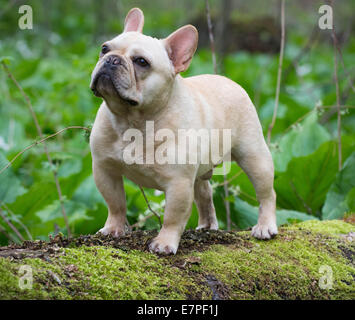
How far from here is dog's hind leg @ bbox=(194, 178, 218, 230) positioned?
3.29 metres

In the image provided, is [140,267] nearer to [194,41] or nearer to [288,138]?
[194,41]

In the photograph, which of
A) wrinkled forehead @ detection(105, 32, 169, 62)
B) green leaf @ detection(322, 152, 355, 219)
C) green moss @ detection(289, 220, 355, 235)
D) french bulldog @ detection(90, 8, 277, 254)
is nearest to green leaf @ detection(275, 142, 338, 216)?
green leaf @ detection(322, 152, 355, 219)

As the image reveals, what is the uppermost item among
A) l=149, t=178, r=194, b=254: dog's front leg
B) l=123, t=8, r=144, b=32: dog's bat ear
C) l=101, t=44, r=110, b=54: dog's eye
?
l=123, t=8, r=144, b=32: dog's bat ear

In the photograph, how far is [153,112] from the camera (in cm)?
250

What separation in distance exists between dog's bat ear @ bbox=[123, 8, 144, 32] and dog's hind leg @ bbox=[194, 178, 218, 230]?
104 centimetres

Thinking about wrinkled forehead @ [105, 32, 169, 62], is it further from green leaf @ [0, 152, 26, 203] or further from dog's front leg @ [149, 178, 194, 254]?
green leaf @ [0, 152, 26, 203]

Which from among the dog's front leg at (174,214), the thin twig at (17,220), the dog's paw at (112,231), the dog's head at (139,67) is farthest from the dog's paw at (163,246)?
the thin twig at (17,220)

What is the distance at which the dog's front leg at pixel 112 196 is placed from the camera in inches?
106

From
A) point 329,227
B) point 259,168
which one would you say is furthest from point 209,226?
point 329,227

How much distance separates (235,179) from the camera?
4305 millimetres

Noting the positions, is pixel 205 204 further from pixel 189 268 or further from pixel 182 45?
pixel 182 45

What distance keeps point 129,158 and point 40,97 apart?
6259 mm

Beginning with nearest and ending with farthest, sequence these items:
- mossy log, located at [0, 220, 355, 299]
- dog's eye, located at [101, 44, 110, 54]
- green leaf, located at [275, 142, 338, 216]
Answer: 1. mossy log, located at [0, 220, 355, 299]
2. dog's eye, located at [101, 44, 110, 54]
3. green leaf, located at [275, 142, 338, 216]

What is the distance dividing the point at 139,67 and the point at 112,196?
76cm
